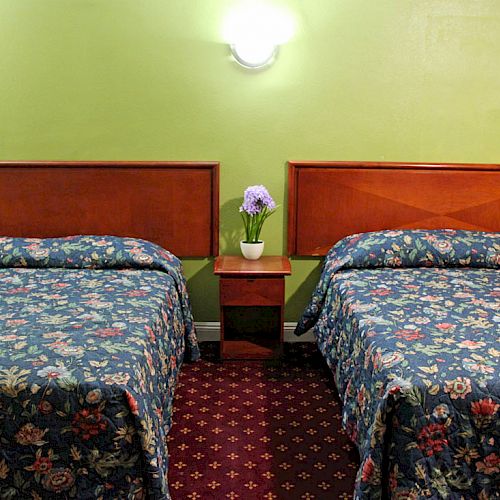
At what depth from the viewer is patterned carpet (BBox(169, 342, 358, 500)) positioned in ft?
6.75

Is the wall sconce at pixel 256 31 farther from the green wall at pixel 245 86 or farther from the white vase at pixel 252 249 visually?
the white vase at pixel 252 249

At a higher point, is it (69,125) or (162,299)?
(69,125)

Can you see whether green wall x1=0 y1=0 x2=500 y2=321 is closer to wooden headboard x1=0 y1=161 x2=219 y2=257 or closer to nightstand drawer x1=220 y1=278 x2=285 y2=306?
wooden headboard x1=0 y1=161 x2=219 y2=257

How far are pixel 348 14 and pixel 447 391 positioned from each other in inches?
78.2

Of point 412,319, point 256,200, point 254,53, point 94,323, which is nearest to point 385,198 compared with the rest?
point 256,200

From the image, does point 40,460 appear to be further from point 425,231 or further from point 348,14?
point 348,14

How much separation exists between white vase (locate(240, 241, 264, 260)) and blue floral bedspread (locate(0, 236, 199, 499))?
735 mm

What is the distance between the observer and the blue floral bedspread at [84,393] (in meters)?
1.64

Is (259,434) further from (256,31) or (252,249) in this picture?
(256,31)

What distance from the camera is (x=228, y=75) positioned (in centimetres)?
308

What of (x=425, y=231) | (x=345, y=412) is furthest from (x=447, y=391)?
(x=425, y=231)

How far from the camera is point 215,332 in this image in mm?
3316

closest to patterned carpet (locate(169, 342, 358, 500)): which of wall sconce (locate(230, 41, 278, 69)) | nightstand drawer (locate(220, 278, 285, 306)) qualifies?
nightstand drawer (locate(220, 278, 285, 306))

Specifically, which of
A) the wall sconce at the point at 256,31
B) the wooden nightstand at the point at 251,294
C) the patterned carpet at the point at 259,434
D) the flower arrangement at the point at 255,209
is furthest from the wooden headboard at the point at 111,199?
the patterned carpet at the point at 259,434
